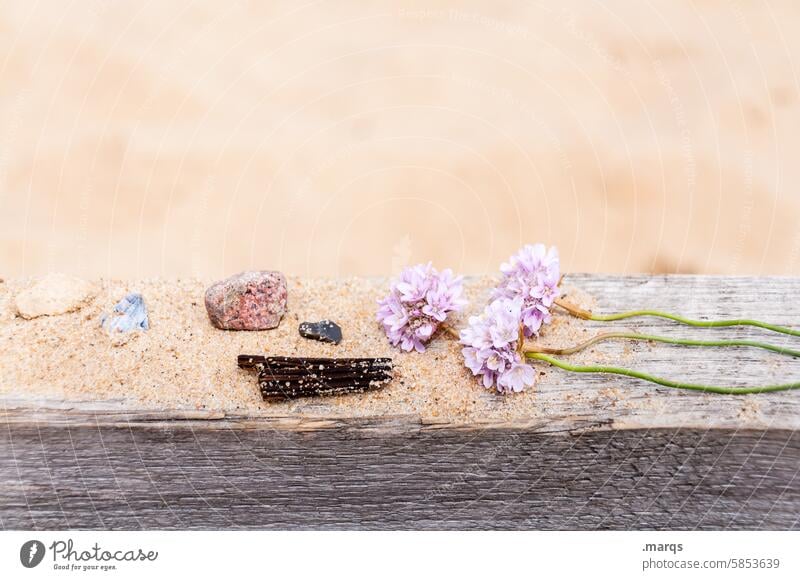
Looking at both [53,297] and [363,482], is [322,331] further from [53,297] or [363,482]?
[53,297]

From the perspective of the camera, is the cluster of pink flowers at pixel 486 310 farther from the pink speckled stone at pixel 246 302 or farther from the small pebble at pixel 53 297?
the small pebble at pixel 53 297

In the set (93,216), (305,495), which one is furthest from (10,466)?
(93,216)

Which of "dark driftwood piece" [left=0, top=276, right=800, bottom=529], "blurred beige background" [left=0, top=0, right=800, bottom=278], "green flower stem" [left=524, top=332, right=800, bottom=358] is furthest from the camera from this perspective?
"blurred beige background" [left=0, top=0, right=800, bottom=278]

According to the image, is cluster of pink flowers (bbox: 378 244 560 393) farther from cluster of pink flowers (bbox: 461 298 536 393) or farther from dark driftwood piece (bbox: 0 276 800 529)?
dark driftwood piece (bbox: 0 276 800 529)

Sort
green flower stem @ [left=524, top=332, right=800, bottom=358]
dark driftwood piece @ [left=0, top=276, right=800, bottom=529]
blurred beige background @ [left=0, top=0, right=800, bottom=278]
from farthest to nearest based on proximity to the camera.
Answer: blurred beige background @ [left=0, top=0, right=800, bottom=278]
green flower stem @ [left=524, top=332, right=800, bottom=358]
dark driftwood piece @ [left=0, top=276, right=800, bottom=529]

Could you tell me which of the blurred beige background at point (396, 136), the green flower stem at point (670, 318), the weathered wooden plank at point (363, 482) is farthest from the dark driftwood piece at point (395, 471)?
the blurred beige background at point (396, 136)

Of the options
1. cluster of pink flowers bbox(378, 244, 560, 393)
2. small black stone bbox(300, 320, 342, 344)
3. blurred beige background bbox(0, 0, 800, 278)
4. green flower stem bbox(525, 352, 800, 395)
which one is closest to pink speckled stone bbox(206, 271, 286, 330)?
small black stone bbox(300, 320, 342, 344)

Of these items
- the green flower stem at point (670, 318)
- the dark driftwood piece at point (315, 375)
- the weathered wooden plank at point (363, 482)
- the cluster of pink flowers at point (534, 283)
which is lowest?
the weathered wooden plank at point (363, 482)

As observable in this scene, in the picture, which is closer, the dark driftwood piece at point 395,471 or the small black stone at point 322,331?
the dark driftwood piece at point 395,471
